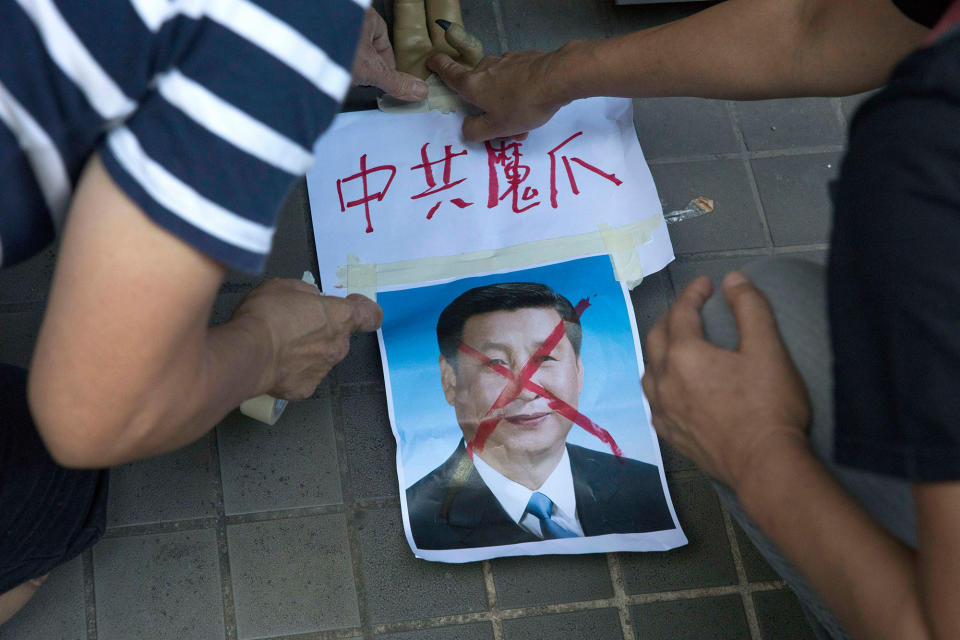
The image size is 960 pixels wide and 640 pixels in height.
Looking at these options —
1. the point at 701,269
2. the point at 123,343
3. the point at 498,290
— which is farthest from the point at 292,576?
the point at 701,269

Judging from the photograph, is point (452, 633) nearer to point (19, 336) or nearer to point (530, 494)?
point (530, 494)

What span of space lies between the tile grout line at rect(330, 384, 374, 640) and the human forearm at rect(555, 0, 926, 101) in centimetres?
42

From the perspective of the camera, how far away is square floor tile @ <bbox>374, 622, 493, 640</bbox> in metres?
0.78

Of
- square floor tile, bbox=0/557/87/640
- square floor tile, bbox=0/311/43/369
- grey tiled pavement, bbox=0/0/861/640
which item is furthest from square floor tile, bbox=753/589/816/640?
square floor tile, bbox=0/311/43/369

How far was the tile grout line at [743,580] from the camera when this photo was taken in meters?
0.82

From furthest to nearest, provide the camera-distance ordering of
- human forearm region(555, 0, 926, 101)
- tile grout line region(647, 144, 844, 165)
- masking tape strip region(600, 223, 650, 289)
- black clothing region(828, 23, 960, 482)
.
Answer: tile grout line region(647, 144, 844, 165) → masking tape strip region(600, 223, 650, 289) → human forearm region(555, 0, 926, 101) → black clothing region(828, 23, 960, 482)

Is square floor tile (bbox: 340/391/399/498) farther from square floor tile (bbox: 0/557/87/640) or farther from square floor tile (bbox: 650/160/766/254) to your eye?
square floor tile (bbox: 650/160/766/254)

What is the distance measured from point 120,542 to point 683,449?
1.85 ft

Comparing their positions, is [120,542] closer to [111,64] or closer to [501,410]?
[501,410]

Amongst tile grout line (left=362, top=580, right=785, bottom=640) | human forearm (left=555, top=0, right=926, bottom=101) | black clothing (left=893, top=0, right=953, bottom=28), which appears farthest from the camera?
tile grout line (left=362, top=580, right=785, bottom=640)

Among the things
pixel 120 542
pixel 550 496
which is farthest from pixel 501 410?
pixel 120 542

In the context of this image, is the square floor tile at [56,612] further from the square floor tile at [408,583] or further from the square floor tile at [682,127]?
the square floor tile at [682,127]

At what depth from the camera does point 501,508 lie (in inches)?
31.6

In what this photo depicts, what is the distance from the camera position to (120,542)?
0.80 meters
